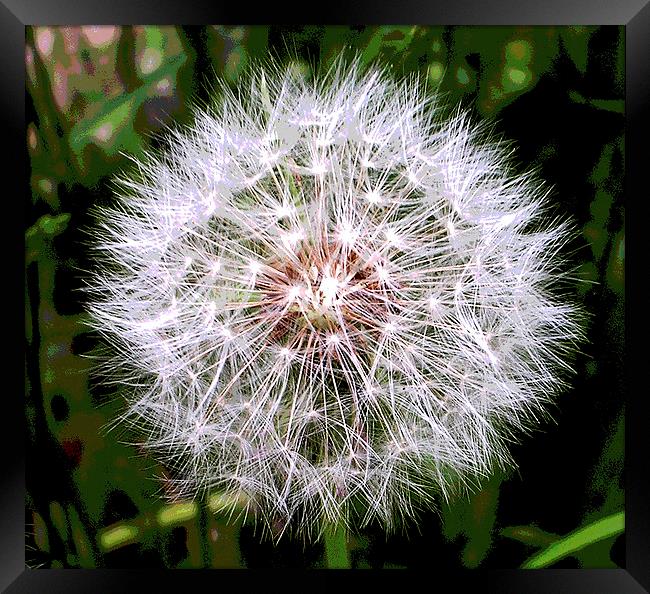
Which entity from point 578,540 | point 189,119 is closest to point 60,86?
point 189,119

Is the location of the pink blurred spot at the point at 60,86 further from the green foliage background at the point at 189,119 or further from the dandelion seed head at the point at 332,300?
the dandelion seed head at the point at 332,300

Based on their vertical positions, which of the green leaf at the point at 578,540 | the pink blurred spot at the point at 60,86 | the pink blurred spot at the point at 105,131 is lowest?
the green leaf at the point at 578,540

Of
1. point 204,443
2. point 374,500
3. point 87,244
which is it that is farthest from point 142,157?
point 374,500

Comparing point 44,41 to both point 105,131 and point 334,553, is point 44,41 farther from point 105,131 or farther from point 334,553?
point 334,553

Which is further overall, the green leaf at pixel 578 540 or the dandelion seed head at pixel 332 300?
the green leaf at pixel 578 540

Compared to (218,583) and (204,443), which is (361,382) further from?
(218,583)

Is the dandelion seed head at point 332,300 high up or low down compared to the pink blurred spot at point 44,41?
down

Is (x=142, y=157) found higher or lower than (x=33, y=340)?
higher
